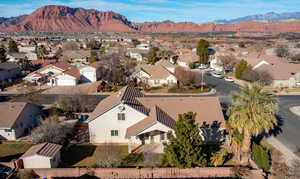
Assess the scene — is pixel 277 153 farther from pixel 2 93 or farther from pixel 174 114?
pixel 2 93

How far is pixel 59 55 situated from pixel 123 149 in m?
77.6

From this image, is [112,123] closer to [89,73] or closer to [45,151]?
[45,151]

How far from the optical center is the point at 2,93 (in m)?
49.8

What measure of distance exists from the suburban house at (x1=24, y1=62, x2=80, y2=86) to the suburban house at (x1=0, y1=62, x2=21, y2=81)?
21.8ft

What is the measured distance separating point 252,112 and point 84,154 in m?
17.5

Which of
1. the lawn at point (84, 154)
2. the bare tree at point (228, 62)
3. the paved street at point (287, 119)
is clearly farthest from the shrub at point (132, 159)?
the bare tree at point (228, 62)

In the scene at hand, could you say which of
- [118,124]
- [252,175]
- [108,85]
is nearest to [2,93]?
[108,85]

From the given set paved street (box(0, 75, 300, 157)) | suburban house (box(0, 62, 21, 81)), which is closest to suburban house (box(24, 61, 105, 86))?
suburban house (box(0, 62, 21, 81))

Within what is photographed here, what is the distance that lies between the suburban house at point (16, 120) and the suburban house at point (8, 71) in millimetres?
33304

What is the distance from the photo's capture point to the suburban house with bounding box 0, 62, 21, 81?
2295 inches

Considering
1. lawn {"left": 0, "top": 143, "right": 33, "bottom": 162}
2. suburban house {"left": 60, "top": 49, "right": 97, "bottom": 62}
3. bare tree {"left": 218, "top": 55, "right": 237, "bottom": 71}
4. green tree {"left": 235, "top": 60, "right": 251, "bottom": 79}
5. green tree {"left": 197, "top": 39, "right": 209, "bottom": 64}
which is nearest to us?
lawn {"left": 0, "top": 143, "right": 33, "bottom": 162}

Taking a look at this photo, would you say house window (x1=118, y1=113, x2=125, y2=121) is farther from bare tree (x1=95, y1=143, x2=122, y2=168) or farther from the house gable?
bare tree (x1=95, y1=143, x2=122, y2=168)

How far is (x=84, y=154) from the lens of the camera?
2452 cm

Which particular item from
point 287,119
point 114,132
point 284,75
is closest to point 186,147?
point 114,132
